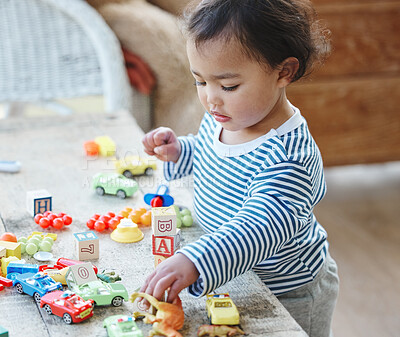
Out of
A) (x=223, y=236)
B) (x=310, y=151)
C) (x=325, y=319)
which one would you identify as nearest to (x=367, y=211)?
(x=325, y=319)

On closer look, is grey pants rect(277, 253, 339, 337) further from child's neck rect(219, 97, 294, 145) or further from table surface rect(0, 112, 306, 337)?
child's neck rect(219, 97, 294, 145)

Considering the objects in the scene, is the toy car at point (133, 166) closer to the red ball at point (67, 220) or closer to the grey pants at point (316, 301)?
the red ball at point (67, 220)

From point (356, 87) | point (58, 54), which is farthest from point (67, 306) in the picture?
point (356, 87)

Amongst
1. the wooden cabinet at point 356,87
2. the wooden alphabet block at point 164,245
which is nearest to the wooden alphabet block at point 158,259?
the wooden alphabet block at point 164,245

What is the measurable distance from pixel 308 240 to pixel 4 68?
109 centimetres

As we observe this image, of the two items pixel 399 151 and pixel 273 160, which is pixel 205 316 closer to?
pixel 273 160

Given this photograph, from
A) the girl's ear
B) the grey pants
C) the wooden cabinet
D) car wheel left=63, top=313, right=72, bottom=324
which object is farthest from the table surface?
the wooden cabinet

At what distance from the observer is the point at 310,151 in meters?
0.87

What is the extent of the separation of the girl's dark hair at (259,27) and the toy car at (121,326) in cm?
37

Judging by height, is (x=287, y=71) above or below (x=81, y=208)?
above

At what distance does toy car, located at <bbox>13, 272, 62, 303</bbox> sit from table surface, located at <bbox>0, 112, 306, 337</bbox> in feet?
0.04

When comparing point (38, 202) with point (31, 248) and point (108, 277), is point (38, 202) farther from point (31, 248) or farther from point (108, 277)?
point (108, 277)

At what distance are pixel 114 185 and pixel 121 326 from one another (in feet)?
1.47

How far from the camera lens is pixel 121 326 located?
2.23 feet
